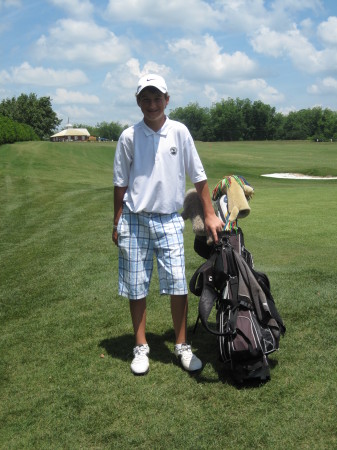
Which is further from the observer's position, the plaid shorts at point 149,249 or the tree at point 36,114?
the tree at point 36,114

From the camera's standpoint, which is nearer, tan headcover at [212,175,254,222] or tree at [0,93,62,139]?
tan headcover at [212,175,254,222]

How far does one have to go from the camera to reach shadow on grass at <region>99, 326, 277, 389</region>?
11.6 feet

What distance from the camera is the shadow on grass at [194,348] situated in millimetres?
3549

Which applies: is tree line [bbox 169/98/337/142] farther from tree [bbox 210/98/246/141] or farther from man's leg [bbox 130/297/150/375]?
man's leg [bbox 130/297/150/375]

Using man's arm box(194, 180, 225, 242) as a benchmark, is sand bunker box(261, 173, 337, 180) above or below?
below

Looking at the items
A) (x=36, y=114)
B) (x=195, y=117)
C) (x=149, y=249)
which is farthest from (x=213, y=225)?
(x=195, y=117)

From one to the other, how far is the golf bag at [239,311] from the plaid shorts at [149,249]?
0.59ft

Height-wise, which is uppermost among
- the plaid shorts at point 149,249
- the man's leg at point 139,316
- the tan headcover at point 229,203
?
the tan headcover at point 229,203

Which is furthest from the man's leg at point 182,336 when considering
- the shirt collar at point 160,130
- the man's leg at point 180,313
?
the shirt collar at point 160,130

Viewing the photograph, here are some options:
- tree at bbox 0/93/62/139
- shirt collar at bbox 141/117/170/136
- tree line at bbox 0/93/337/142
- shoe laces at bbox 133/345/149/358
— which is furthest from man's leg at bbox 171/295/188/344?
tree line at bbox 0/93/337/142

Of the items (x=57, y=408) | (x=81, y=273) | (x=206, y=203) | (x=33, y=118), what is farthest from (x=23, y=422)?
(x=33, y=118)

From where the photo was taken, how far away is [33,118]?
8962 centimetres

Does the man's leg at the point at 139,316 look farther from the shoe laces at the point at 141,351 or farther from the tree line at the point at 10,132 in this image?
the tree line at the point at 10,132

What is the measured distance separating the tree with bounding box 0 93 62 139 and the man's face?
294ft
